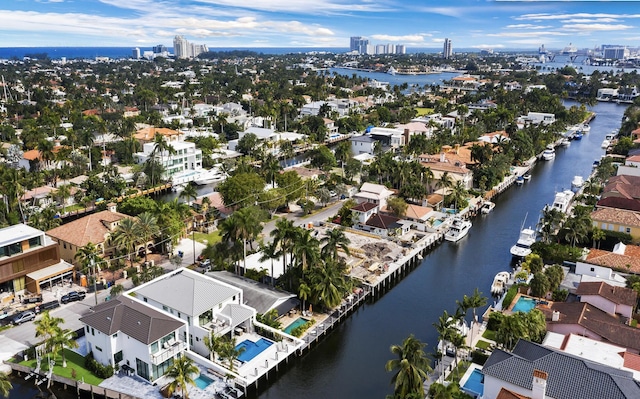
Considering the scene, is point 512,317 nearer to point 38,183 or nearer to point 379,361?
point 379,361

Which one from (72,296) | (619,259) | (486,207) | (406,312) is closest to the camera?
(72,296)

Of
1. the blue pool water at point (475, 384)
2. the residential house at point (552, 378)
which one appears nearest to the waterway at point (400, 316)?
the blue pool water at point (475, 384)

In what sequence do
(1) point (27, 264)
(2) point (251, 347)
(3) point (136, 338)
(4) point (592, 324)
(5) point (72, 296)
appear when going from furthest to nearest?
(1) point (27, 264) → (5) point (72, 296) → (2) point (251, 347) → (4) point (592, 324) → (3) point (136, 338)

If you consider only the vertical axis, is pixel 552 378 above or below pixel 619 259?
above

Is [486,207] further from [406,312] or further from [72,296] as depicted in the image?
[72,296]

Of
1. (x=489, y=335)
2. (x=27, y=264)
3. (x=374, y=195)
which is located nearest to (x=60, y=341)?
(x=27, y=264)
